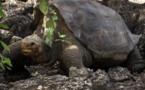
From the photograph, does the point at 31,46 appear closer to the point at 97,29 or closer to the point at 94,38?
the point at 94,38

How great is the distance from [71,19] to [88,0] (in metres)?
0.77

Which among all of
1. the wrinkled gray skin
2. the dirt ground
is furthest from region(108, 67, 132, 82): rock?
the wrinkled gray skin

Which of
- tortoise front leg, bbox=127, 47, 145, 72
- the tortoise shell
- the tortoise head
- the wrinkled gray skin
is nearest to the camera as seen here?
the tortoise head

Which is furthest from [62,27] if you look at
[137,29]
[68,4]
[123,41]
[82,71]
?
[137,29]

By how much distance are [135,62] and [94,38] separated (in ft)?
1.94

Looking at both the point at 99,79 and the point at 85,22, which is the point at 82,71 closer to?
the point at 99,79

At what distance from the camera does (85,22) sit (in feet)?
16.0

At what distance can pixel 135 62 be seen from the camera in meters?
5.05

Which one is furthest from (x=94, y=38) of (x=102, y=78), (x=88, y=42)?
(x=102, y=78)

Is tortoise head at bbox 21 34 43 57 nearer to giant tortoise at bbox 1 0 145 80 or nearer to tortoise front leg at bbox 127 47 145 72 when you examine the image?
giant tortoise at bbox 1 0 145 80

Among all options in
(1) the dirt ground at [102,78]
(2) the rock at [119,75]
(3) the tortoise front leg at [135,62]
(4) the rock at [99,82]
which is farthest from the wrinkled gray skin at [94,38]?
(4) the rock at [99,82]

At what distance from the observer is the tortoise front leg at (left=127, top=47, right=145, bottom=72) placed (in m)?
5.00

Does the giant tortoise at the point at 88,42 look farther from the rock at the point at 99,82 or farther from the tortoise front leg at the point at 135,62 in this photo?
the rock at the point at 99,82

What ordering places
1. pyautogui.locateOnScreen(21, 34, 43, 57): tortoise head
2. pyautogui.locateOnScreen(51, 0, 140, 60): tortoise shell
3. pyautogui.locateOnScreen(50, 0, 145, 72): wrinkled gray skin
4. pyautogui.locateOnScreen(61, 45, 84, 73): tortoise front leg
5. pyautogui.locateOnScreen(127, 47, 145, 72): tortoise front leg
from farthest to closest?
pyautogui.locateOnScreen(127, 47, 145, 72): tortoise front leg → pyautogui.locateOnScreen(51, 0, 140, 60): tortoise shell → pyautogui.locateOnScreen(50, 0, 145, 72): wrinkled gray skin → pyautogui.locateOnScreen(61, 45, 84, 73): tortoise front leg → pyautogui.locateOnScreen(21, 34, 43, 57): tortoise head
